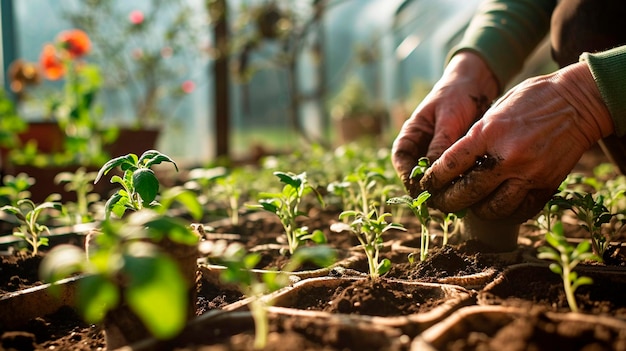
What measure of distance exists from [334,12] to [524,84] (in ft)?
27.6

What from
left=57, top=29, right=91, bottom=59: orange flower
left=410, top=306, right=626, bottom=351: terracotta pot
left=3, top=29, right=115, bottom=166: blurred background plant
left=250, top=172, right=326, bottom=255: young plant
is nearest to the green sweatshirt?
left=250, top=172, right=326, bottom=255: young plant

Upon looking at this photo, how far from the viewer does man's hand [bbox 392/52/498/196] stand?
5.41ft

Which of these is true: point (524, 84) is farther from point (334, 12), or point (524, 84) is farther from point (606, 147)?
point (334, 12)

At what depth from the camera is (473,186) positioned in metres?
A: 1.42

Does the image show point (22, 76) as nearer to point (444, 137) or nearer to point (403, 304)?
point (444, 137)

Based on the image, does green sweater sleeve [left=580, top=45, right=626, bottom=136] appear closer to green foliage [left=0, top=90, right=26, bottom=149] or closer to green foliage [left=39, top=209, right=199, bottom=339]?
green foliage [left=39, top=209, right=199, bottom=339]

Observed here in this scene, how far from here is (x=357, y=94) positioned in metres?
7.90

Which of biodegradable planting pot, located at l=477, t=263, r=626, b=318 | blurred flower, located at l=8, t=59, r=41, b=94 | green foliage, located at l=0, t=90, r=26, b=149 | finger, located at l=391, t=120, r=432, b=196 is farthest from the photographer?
blurred flower, located at l=8, t=59, r=41, b=94

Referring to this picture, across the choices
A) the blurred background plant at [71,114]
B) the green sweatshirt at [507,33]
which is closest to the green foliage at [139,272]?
the green sweatshirt at [507,33]

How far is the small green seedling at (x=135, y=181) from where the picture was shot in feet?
3.80

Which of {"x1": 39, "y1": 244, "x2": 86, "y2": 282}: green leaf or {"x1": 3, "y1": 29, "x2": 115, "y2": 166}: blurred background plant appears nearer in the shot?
{"x1": 39, "y1": 244, "x2": 86, "y2": 282}: green leaf

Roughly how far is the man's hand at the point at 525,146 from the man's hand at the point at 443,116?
7.0 inches

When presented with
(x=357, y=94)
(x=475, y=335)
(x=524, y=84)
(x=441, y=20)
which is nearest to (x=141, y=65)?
(x=357, y=94)

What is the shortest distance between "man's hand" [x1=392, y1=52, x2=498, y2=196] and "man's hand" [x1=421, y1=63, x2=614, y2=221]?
0.18 meters
